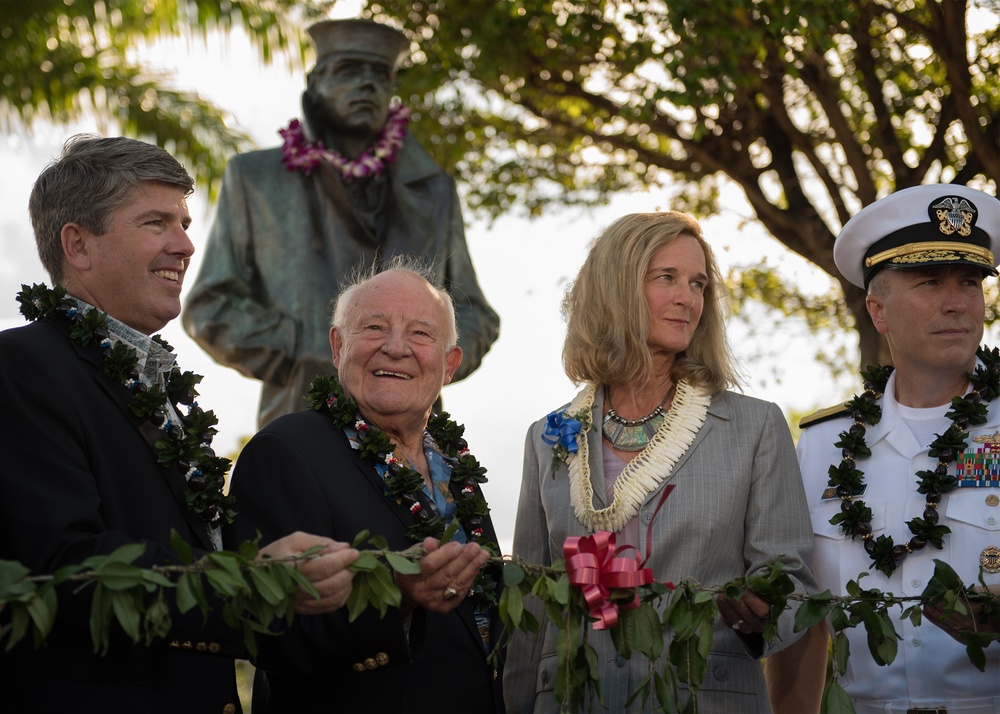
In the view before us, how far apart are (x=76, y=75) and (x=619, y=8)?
9404 millimetres

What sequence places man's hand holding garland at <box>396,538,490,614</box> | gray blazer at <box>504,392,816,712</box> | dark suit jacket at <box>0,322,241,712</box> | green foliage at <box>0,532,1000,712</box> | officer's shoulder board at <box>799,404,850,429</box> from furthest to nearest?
officer's shoulder board at <box>799,404,850,429</box>
gray blazer at <box>504,392,816,712</box>
man's hand holding garland at <box>396,538,490,614</box>
dark suit jacket at <box>0,322,241,712</box>
green foliage at <box>0,532,1000,712</box>

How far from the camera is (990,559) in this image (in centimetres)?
417

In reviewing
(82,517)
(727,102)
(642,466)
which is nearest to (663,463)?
(642,466)

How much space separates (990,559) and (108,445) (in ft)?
8.86

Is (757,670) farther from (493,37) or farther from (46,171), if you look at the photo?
(493,37)

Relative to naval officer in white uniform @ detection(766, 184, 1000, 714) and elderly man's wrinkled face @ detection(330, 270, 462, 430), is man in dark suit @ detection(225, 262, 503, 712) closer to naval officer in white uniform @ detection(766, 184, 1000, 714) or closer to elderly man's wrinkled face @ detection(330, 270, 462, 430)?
elderly man's wrinkled face @ detection(330, 270, 462, 430)

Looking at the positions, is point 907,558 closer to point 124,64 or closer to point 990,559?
point 990,559

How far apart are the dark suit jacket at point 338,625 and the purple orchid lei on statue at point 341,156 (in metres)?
2.83

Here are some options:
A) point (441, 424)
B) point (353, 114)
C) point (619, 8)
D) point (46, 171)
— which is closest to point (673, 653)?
point (441, 424)

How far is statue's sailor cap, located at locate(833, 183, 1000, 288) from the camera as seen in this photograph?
177 inches

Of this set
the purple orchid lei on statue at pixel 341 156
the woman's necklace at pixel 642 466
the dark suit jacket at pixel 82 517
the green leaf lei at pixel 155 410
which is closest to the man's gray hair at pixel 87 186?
the green leaf lei at pixel 155 410

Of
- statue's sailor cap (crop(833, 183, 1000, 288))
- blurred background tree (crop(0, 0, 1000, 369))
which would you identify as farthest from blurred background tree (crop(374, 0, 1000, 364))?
statue's sailor cap (crop(833, 183, 1000, 288))

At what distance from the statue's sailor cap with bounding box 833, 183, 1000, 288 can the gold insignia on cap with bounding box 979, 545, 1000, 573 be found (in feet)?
3.15

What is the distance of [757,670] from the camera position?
13.6 ft
